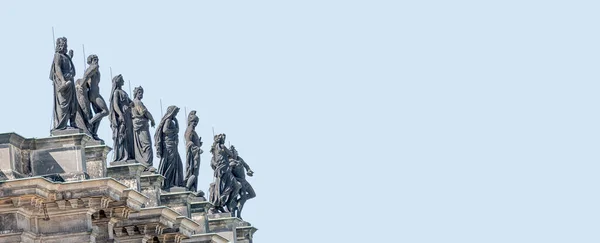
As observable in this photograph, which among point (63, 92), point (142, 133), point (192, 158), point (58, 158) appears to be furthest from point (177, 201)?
point (58, 158)

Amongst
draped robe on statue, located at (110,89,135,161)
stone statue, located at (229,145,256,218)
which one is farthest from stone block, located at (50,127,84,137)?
stone statue, located at (229,145,256,218)

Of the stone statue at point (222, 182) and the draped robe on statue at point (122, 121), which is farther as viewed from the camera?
the stone statue at point (222, 182)

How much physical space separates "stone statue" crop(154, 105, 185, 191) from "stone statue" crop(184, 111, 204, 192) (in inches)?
79.8

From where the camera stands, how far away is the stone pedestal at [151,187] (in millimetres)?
82000

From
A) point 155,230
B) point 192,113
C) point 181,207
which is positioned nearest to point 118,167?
point 155,230

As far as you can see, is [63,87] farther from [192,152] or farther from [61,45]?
[192,152]

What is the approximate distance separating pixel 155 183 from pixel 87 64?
6.77 meters

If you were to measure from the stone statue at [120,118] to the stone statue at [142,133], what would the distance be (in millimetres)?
1533

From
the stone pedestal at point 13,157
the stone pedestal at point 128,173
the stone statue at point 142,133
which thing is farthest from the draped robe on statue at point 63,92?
the stone statue at point 142,133

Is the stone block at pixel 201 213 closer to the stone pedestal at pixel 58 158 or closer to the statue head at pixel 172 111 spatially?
the statue head at pixel 172 111

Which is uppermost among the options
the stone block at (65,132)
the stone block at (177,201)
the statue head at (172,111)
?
the statue head at (172,111)

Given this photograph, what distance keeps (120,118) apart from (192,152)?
451 inches

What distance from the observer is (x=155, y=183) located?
82688 mm

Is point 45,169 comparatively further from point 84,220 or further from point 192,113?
point 192,113
